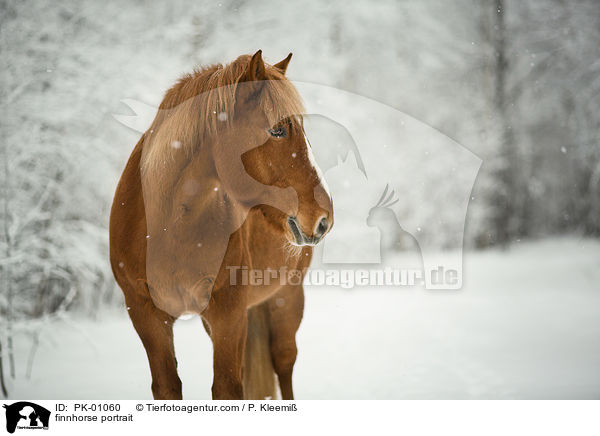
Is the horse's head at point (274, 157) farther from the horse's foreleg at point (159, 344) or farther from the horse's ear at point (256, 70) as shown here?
the horse's foreleg at point (159, 344)

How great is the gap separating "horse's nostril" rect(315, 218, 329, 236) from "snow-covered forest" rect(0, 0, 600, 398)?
1077mm

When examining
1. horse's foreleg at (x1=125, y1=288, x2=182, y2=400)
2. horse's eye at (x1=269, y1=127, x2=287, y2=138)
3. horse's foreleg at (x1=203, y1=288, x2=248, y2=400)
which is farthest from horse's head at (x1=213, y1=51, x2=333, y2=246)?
horse's foreleg at (x1=125, y1=288, x2=182, y2=400)

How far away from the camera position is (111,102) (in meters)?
1.84

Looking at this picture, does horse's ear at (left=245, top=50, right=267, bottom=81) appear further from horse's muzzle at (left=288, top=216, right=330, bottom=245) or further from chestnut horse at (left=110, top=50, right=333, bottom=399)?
horse's muzzle at (left=288, top=216, right=330, bottom=245)

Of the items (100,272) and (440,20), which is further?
(100,272)

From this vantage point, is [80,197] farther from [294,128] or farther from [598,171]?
[598,171]

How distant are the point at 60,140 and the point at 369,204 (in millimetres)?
1492

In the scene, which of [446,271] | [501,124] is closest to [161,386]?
[446,271]

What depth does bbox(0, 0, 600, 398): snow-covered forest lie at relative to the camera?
1805 millimetres

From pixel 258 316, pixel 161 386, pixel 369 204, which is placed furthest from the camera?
pixel 369 204
